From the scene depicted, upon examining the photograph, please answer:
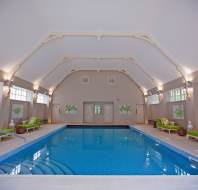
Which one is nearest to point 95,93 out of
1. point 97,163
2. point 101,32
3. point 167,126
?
point 167,126

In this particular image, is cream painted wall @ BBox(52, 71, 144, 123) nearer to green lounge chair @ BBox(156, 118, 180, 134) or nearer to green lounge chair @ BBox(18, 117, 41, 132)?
green lounge chair @ BBox(18, 117, 41, 132)

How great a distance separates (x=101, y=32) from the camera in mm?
8250

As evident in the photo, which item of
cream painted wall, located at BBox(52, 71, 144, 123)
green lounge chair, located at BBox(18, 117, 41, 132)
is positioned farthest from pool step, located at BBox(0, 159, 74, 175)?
cream painted wall, located at BBox(52, 71, 144, 123)

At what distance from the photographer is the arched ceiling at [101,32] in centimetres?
595

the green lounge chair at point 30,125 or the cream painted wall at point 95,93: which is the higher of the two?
the cream painted wall at point 95,93

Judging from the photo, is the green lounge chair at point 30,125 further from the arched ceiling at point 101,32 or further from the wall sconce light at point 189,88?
the wall sconce light at point 189,88

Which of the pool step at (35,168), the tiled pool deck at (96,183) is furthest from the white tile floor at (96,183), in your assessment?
the pool step at (35,168)

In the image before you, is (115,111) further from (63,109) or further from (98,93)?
(63,109)

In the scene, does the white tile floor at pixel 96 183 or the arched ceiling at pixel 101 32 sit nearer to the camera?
the white tile floor at pixel 96 183

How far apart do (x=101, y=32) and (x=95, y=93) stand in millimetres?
9334

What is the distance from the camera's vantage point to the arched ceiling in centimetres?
595

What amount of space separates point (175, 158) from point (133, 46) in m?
6.74

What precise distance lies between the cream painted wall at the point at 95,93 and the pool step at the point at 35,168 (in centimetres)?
1199

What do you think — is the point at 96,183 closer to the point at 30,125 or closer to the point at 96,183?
the point at 96,183
